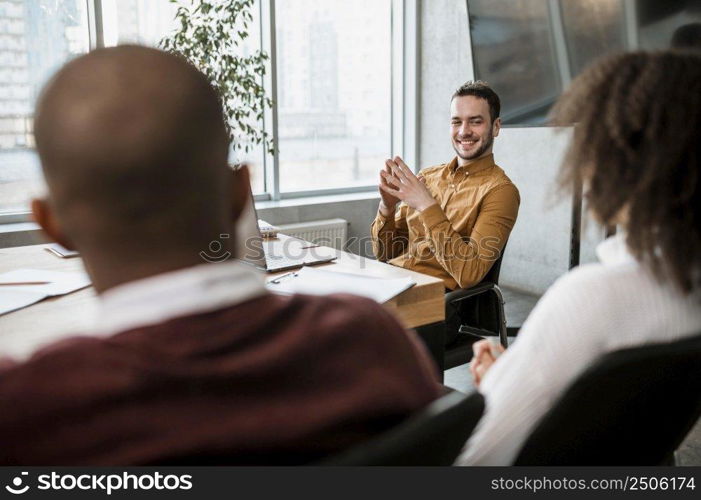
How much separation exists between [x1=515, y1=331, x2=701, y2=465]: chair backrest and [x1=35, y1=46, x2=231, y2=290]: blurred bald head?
1.63 ft

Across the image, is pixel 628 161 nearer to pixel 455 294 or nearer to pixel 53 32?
pixel 455 294

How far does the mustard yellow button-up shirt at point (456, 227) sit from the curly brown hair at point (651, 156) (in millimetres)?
1380

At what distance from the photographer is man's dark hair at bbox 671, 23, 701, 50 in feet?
9.89

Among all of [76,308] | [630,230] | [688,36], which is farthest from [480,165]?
[630,230]

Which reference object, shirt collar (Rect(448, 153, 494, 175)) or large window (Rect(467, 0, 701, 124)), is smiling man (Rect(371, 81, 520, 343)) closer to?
shirt collar (Rect(448, 153, 494, 175))

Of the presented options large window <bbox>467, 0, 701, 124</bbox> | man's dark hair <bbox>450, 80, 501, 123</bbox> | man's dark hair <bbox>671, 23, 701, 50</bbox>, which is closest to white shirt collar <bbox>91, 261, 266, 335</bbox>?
man's dark hair <bbox>450, 80, 501, 123</bbox>

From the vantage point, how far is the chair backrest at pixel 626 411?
74cm

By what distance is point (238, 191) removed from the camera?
2.39 ft

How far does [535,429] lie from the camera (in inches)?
33.1

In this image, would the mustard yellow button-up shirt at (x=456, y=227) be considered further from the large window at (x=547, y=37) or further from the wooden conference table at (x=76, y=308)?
the large window at (x=547, y=37)

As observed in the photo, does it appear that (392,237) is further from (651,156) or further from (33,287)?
(651,156)

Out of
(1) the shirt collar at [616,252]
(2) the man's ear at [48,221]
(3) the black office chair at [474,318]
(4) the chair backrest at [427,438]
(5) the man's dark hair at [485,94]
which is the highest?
(5) the man's dark hair at [485,94]

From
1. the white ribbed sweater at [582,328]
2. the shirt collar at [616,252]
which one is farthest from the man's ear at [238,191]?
the shirt collar at [616,252]

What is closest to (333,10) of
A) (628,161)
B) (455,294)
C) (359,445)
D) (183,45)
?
(183,45)
